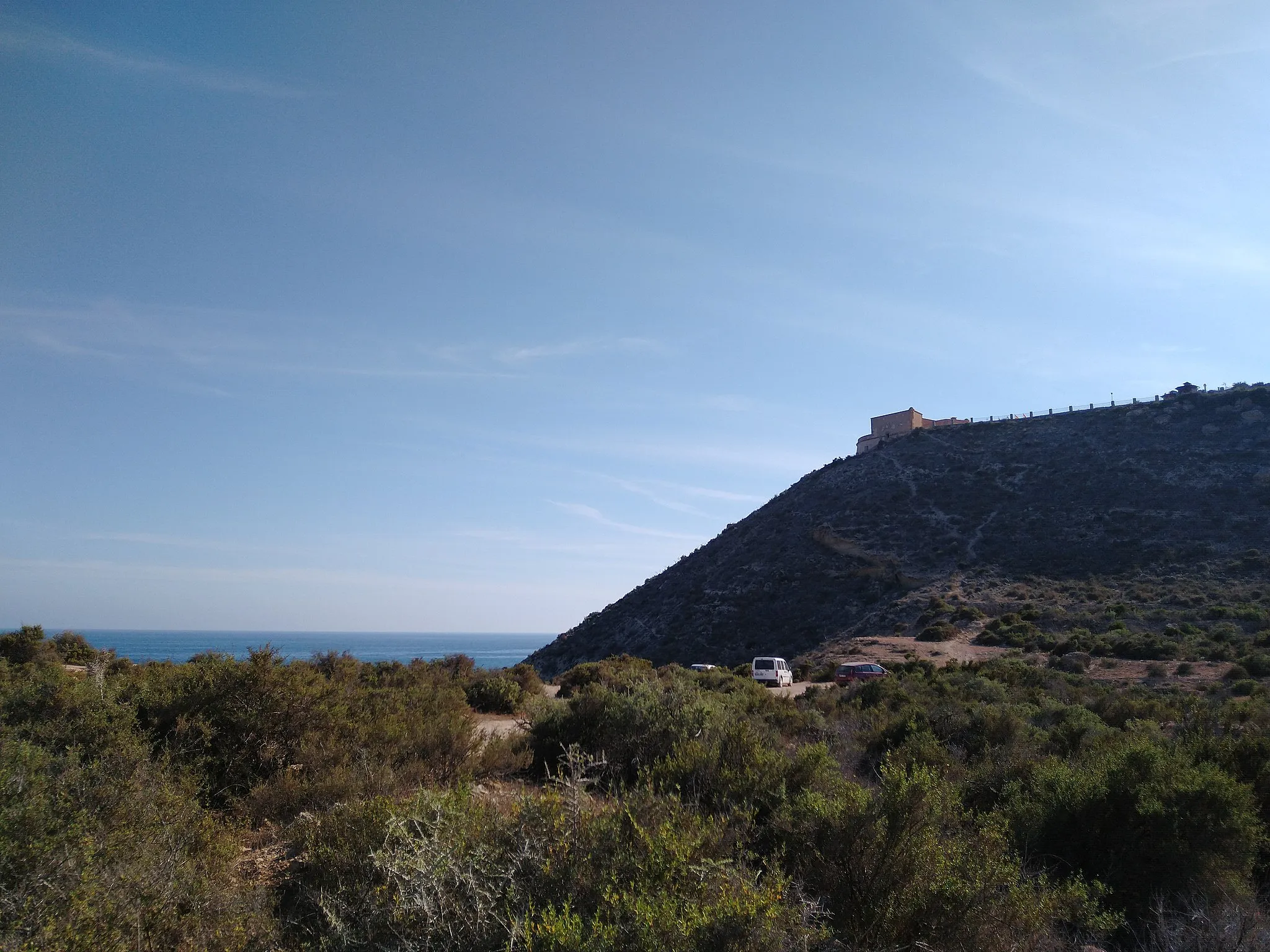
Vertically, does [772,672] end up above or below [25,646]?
below

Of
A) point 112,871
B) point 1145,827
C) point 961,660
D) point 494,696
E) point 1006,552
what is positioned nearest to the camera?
point 112,871

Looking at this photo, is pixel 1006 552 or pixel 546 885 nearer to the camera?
pixel 546 885

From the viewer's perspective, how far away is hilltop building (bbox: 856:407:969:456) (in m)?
68.5

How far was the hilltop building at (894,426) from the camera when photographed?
225 feet

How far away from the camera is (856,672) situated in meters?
26.5

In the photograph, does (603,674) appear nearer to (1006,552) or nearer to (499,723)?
(499,723)

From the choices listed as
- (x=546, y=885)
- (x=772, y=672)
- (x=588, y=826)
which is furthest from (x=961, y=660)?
(x=546, y=885)

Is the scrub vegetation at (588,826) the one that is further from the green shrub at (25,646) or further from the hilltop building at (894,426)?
the hilltop building at (894,426)

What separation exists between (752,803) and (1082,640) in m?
28.6

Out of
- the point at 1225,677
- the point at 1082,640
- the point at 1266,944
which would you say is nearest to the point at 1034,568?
the point at 1082,640

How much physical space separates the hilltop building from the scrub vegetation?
197 feet

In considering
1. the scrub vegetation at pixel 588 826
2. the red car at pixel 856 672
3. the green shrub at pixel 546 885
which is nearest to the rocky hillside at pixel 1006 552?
the red car at pixel 856 672

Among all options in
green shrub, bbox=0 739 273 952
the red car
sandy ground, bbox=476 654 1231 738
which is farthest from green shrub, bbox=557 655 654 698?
the red car

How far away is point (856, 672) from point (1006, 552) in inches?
943
